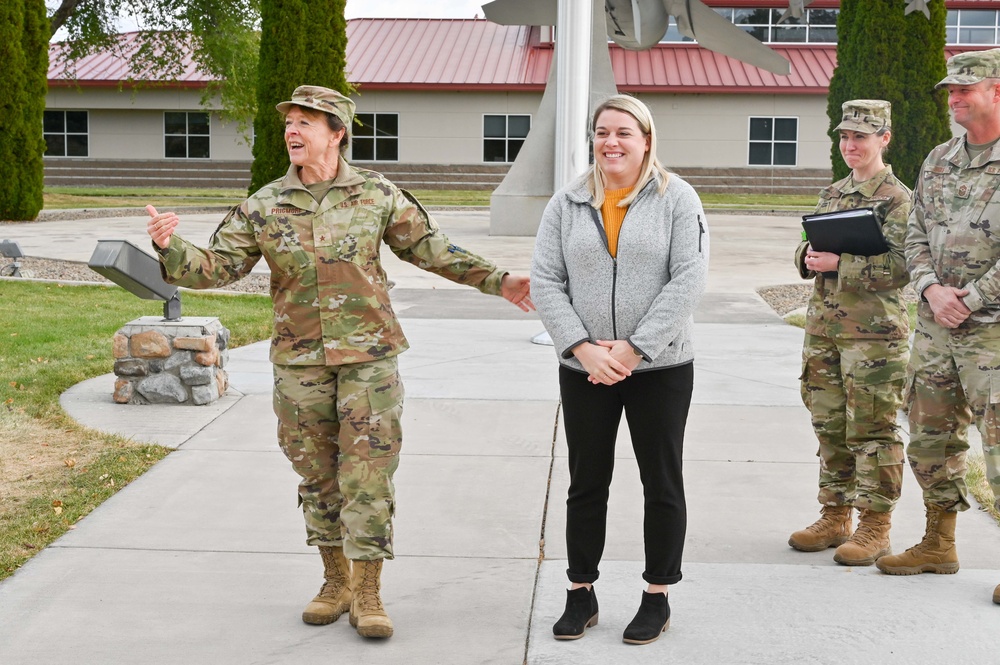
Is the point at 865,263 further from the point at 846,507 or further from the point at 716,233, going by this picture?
the point at 716,233

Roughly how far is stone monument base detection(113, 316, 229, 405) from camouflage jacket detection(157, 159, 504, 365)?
358cm

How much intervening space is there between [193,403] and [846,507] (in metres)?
4.41

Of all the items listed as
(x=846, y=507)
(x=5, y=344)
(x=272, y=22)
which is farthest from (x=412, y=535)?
(x=272, y=22)

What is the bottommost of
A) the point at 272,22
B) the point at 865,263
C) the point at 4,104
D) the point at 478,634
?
the point at 478,634

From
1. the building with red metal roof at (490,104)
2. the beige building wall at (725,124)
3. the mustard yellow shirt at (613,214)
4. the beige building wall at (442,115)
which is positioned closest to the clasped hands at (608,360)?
the mustard yellow shirt at (613,214)

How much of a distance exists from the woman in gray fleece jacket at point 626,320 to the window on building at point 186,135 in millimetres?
35581

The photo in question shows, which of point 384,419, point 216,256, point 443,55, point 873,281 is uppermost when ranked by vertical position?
point 443,55

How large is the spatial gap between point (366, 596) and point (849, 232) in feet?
7.53

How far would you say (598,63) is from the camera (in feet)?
66.7

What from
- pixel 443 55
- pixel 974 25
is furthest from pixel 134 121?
pixel 974 25

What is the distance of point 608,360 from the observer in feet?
11.9

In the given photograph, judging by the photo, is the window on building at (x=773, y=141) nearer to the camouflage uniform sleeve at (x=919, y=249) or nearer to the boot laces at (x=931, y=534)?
the camouflage uniform sleeve at (x=919, y=249)

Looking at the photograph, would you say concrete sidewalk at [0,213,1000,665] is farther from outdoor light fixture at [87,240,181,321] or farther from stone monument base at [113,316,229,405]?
outdoor light fixture at [87,240,181,321]

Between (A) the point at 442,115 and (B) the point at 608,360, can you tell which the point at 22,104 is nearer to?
(A) the point at 442,115
